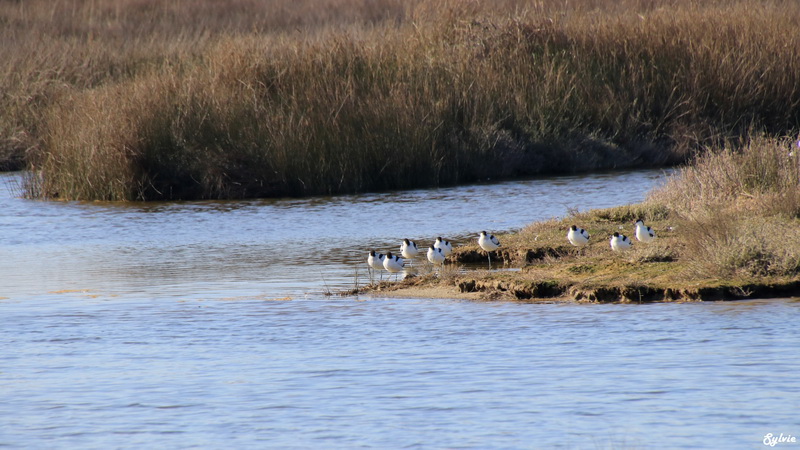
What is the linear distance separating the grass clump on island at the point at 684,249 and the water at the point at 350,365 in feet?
0.98

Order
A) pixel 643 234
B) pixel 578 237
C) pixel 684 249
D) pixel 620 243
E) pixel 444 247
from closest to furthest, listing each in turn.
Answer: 1. pixel 684 249
2. pixel 620 243
3. pixel 643 234
4. pixel 578 237
5. pixel 444 247

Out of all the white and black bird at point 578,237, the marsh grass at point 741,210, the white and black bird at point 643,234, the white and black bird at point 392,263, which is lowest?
the white and black bird at point 392,263

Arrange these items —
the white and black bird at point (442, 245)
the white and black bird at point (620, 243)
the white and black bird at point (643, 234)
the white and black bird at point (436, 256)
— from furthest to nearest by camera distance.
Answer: the white and black bird at point (442, 245) → the white and black bird at point (436, 256) → the white and black bird at point (643, 234) → the white and black bird at point (620, 243)

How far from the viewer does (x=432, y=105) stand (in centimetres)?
2039

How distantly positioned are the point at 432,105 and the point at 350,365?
1262cm

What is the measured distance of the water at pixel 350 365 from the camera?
6676mm

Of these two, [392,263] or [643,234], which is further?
[392,263]

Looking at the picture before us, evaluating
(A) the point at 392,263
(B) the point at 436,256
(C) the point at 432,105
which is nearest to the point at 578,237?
(B) the point at 436,256

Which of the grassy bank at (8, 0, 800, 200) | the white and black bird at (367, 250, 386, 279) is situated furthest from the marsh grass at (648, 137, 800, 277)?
the grassy bank at (8, 0, 800, 200)

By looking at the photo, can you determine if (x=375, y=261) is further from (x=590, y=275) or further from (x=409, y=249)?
(x=590, y=275)

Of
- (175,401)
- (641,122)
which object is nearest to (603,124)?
(641,122)

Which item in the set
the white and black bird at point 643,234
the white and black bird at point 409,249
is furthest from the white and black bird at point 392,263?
the white and black bird at point 643,234

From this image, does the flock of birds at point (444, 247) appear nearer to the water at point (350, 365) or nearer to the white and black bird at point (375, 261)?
the white and black bird at point (375, 261)

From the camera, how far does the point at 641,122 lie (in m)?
22.1
